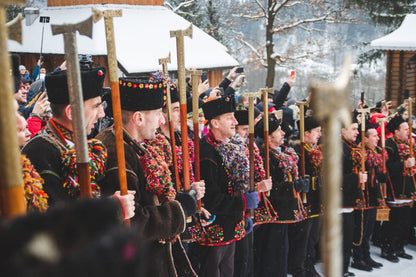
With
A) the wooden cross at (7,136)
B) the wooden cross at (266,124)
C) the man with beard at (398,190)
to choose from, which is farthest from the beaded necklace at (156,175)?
the man with beard at (398,190)

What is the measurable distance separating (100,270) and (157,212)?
2118mm

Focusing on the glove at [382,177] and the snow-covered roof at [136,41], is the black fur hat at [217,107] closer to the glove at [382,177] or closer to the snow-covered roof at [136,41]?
the glove at [382,177]

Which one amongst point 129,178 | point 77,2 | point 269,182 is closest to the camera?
point 129,178

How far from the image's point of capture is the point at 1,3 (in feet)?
2.59

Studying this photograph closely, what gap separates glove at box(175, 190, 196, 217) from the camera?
9.66 ft

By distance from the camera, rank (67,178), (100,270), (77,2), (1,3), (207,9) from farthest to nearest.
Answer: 1. (207,9)
2. (77,2)
3. (67,178)
4. (1,3)
5. (100,270)

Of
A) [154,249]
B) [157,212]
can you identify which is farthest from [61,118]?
[154,249]

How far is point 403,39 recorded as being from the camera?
45.1 ft

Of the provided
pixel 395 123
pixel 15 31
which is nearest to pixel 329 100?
pixel 15 31

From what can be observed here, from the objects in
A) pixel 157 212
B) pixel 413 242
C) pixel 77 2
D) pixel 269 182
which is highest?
pixel 77 2

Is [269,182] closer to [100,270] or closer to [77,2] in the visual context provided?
[100,270]

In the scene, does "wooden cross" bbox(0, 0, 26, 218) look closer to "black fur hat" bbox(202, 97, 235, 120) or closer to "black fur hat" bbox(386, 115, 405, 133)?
"black fur hat" bbox(202, 97, 235, 120)

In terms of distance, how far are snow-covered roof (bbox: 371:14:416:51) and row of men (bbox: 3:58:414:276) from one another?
7.99 metres

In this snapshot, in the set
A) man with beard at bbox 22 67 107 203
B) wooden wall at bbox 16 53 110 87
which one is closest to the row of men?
man with beard at bbox 22 67 107 203
